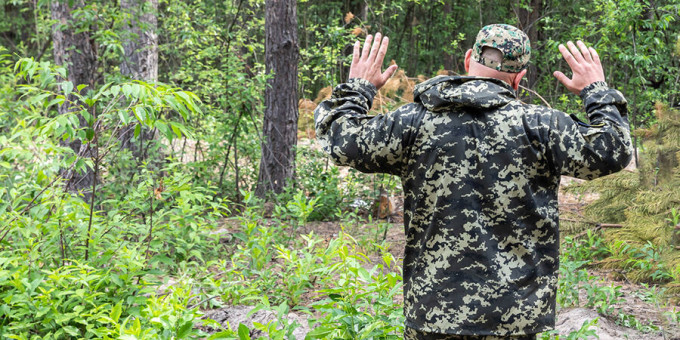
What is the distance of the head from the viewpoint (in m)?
2.52

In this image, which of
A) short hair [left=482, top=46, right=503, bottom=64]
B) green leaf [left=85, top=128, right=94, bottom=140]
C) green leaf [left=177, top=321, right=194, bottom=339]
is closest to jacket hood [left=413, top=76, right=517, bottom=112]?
short hair [left=482, top=46, right=503, bottom=64]

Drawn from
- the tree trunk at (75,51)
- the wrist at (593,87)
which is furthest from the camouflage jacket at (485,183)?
the tree trunk at (75,51)

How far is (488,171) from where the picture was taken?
8.04ft

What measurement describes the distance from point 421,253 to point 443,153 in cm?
43

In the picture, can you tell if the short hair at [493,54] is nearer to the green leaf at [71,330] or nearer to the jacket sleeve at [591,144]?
the jacket sleeve at [591,144]

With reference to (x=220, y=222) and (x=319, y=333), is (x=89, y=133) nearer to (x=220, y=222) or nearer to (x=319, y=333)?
(x=319, y=333)

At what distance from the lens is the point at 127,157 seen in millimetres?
7254

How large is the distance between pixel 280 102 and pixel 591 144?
713 cm

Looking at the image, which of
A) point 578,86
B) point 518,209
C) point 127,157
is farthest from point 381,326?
point 127,157

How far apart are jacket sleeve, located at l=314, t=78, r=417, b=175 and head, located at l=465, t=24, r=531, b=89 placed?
13.3 inches

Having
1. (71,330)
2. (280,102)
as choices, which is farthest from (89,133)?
(280,102)

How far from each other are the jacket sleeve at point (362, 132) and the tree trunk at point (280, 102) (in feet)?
20.6

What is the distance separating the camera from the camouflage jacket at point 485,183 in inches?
94.9

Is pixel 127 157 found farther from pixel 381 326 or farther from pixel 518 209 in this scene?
pixel 518 209
